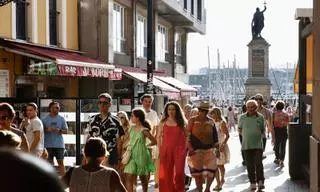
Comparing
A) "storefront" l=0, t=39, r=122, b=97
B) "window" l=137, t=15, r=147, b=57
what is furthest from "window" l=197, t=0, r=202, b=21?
"storefront" l=0, t=39, r=122, b=97

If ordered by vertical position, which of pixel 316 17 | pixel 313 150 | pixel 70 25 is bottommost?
pixel 313 150

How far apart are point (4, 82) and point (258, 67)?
1055 inches

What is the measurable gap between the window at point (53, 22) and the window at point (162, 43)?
13253 millimetres

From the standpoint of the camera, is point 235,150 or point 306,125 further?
point 235,150

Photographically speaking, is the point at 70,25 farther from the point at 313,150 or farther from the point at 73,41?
the point at 313,150

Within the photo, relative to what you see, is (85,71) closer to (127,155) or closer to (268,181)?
(268,181)

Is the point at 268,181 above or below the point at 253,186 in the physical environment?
below

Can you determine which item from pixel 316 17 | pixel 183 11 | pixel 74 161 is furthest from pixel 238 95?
pixel 316 17

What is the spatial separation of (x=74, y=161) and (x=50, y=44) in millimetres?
7502

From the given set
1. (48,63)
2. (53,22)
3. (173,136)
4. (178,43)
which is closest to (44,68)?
(48,63)

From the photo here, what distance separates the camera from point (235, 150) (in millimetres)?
22234

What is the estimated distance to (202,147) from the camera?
34.8 ft

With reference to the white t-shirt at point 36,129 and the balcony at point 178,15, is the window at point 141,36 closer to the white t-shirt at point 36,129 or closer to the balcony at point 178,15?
the balcony at point 178,15

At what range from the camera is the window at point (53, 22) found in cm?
2139
